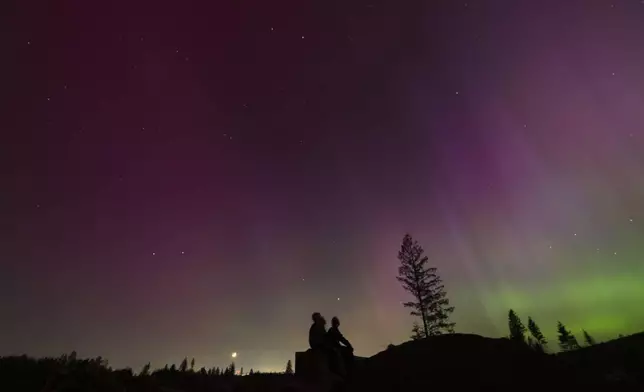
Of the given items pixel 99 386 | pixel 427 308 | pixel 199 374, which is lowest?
pixel 99 386

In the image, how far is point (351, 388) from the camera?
19.8 feet

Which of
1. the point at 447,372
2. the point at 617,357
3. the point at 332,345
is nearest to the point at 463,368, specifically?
the point at 447,372

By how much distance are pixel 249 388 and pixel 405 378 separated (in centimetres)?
629

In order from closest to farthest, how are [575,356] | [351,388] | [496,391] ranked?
[496,391] < [351,388] < [575,356]

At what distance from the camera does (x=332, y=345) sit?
10133mm

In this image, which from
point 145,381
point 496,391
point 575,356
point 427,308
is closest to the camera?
point 496,391

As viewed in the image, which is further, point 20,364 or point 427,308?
point 427,308

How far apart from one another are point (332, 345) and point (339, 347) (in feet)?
0.78

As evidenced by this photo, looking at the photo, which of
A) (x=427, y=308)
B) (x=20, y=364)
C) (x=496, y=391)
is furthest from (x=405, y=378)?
(x=427, y=308)

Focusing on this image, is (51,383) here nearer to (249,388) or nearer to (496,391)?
(249,388)

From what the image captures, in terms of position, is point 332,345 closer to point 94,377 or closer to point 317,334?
point 317,334

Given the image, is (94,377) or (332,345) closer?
(94,377)

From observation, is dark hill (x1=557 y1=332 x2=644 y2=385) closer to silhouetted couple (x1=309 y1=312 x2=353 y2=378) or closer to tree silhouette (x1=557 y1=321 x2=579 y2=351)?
silhouetted couple (x1=309 y1=312 x2=353 y2=378)

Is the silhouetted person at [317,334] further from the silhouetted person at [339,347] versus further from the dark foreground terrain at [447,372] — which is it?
the dark foreground terrain at [447,372]
